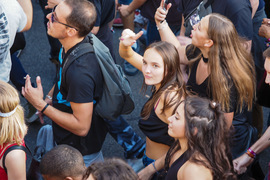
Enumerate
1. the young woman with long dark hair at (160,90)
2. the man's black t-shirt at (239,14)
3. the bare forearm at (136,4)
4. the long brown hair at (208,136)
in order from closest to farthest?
the long brown hair at (208,136) → the young woman with long dark hair at (160,90) → the man's black t-shirt at (239,14) → the bare forearm at (136,4)

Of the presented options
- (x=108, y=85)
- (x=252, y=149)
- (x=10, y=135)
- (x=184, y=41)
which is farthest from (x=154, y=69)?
(x=10, y=135)

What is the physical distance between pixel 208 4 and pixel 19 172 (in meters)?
2.16

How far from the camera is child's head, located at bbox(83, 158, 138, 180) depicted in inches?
69.1

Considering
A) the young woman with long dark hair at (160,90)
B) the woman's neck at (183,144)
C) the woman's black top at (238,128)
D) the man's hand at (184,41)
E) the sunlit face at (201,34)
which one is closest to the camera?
the woman's neck at (183,144)

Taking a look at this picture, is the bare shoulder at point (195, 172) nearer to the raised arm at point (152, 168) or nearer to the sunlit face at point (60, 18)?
the raised arm at point (152, 168)

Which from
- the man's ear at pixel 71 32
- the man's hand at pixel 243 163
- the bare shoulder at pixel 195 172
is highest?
the man's ear at pixel 71 32

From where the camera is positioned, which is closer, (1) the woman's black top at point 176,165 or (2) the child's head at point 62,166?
(1) the woman's black top at point 176,165

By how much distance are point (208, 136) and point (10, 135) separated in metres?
1.21

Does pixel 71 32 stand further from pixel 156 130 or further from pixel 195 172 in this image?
pixel 195 172

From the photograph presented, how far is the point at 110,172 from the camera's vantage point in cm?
177

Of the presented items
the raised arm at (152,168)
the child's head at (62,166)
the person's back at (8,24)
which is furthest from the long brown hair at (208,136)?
the person's back at (8,24)

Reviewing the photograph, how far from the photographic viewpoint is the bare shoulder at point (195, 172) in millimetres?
1863

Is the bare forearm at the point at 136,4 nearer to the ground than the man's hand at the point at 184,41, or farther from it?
nearer to the ground

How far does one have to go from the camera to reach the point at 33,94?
261 cm
